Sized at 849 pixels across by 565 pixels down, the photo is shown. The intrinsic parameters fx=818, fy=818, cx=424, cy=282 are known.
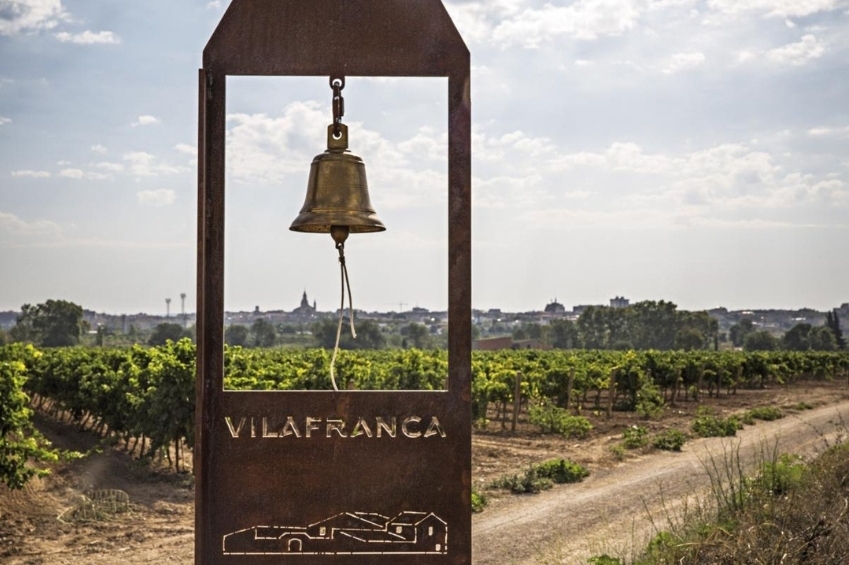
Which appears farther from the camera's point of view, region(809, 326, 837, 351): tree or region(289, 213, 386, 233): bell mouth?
region(809, 326, 837, 351): tree

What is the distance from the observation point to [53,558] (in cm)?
788

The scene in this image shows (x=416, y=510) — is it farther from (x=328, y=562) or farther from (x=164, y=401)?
(x=164, y=401)

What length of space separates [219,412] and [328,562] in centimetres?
70

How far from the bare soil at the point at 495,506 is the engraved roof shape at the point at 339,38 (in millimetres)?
5012

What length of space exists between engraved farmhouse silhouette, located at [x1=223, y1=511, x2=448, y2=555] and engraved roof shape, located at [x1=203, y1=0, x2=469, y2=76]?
1715 millimetres

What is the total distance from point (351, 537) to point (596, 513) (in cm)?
705

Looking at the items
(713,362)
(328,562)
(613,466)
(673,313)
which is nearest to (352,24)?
(328,562)

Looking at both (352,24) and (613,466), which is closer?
(352,24)

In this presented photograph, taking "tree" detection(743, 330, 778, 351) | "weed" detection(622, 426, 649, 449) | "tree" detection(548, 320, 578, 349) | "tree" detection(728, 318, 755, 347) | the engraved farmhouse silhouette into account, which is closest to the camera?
the engraved farmhouse silhouette

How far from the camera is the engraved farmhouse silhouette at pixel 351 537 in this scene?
3084 mm

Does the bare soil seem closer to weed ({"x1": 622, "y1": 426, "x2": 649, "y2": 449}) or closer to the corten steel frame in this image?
weed ({"x1": 622, "y1": 426, "x2": 649, "y2": 449})

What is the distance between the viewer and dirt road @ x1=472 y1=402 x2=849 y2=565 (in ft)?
25.4

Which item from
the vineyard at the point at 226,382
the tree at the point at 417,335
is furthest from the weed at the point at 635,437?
the tree at the point at 417,335

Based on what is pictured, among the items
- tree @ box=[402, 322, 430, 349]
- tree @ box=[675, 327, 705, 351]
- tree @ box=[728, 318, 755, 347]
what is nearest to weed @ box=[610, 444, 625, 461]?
tree @ box=[402, 322, 430, 349]
